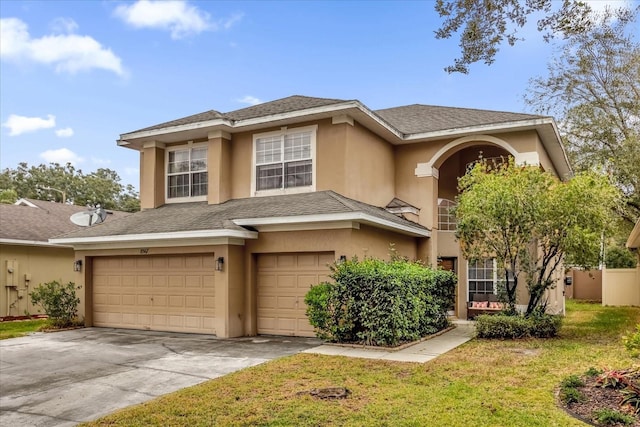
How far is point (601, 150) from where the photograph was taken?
23125 millimetres

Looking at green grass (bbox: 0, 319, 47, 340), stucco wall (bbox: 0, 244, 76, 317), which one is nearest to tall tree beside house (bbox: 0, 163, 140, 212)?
stucco wall (bbox: 0, 244, 76, 317)

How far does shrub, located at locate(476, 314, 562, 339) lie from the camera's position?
11523 millimetres

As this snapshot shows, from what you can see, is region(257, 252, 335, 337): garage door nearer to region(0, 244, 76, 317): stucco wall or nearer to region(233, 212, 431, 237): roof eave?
region(233, 212, 431, 237): roof eave

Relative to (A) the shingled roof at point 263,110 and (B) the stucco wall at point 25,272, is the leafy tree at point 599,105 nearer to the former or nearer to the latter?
(A) the shingled roof at point 263,110

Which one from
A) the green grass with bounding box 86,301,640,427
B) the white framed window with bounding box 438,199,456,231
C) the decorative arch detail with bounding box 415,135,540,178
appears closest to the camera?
the green grass with bounding box 86,301,640,427

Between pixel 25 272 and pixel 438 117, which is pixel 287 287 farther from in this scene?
pixel 25 272

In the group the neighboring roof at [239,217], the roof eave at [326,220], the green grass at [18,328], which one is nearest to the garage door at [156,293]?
the neighboring roof at [239,217]

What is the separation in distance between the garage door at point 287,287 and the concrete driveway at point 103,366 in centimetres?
58

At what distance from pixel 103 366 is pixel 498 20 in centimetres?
849

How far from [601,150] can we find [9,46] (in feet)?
80.6

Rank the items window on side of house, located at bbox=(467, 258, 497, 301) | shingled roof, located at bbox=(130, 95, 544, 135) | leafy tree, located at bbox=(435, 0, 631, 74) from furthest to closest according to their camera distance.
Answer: window on side of house, located at bbox=(467, 258, 497, 301) < shingled roof, located at bbox=(130, 95, 544, 135) < leafy tree, located at bbox=(435, 0, 631, 74)

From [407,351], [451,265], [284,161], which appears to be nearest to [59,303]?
[284,161]

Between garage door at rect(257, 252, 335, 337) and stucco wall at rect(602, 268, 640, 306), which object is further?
stucco wall at rect(602, 268, 640, 306)

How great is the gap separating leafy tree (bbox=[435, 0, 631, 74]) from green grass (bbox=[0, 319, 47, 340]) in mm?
13076
